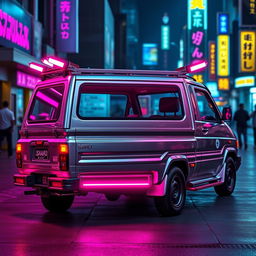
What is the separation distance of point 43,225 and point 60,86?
1.93m

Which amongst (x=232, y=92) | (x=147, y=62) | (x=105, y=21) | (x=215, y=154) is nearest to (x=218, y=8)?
(x=147, y=62)

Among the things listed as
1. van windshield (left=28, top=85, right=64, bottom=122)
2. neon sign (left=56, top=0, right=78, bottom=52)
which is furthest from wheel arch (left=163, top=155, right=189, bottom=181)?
neon sign (left=56, top=0, right=78, bottom=52)

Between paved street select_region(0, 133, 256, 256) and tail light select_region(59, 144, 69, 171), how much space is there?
800 millimetres

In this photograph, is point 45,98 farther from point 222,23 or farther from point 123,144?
point 222,23

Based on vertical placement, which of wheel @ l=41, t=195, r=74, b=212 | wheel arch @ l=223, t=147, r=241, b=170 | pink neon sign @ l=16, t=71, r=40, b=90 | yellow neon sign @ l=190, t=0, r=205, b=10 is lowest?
wheel @ l=41, t=195, r=74, b=212

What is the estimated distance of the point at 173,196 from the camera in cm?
A: 792

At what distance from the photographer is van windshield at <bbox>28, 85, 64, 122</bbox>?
7.70m

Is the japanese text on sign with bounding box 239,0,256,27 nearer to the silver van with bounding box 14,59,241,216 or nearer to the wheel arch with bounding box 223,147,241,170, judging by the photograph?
the wheel arch with bounding box 223,147,241,170

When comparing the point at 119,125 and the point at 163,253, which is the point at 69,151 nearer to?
the point at 119,125

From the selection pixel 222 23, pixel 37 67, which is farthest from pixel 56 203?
pixel 222 23

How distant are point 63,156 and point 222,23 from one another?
52.5m

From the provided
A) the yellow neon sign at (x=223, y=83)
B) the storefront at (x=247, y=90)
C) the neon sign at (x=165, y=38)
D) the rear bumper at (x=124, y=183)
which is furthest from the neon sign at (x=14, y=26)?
the neon sign at (x=165, y=38)

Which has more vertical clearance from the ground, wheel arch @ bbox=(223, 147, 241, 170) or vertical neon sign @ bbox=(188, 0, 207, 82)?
vertical neon sign @ bbox=(188, 0, 207, 82)

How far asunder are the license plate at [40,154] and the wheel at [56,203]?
91cm
